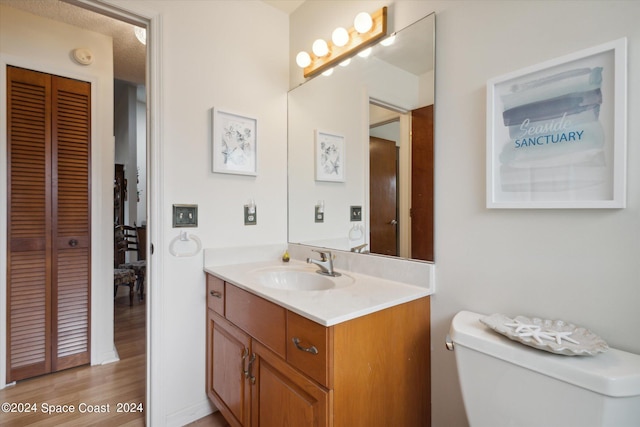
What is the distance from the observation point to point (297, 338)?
1019mm

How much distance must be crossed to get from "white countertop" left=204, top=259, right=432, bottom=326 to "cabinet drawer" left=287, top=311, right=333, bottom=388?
0.12 feet

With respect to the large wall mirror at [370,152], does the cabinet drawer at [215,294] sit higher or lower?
lower

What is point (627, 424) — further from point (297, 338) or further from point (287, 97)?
point (287, 97)

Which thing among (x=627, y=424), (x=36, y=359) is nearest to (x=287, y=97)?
(x=627, y=424)

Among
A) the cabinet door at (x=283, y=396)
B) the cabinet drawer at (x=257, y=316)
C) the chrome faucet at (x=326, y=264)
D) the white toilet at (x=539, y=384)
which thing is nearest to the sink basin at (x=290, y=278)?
the chrome faucet at (x=326, y=264)

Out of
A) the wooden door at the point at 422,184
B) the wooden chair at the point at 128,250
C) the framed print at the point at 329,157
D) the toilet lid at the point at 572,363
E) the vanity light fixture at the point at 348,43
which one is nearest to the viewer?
the toilet lid at the point at 572,363

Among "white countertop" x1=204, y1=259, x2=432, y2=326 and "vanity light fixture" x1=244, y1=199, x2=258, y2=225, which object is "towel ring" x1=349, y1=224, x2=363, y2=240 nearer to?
"white countertop" x1=204, y1=259, x2=432, y2=326

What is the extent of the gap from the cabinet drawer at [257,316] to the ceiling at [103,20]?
1797 mm

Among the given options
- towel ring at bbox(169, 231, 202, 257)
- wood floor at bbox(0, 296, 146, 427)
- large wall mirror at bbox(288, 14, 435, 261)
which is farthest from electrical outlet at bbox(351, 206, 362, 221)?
wood floor at bbox(0, 296, 146, 427)

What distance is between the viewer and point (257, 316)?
1240mm

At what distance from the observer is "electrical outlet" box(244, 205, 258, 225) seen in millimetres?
1858

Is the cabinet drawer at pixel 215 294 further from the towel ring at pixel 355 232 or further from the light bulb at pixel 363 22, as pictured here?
the light bulb at pixel 363 22

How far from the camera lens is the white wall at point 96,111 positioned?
206 centimetres

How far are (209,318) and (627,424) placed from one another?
1.64 metres
